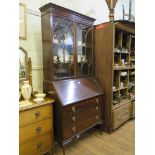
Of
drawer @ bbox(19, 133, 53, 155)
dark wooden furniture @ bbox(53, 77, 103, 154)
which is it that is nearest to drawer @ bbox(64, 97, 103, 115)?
dark wooden furniture @ bbox(53, 77, 103, 154)

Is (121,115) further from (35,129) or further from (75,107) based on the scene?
(35,129)

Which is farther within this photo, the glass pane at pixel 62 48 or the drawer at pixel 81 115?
the glass pane at pixel 62 48

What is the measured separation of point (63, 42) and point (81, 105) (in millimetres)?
974

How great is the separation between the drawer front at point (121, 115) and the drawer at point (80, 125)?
0.32 meters

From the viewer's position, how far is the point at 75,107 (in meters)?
2.09

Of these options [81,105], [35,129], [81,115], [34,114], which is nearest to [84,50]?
[81,105]

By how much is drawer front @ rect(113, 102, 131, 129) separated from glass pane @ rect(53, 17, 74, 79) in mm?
1138

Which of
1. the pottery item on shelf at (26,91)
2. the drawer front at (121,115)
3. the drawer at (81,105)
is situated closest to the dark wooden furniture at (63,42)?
the pottery item on shelf at (26,91)

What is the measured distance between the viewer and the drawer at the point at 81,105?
6.60ft

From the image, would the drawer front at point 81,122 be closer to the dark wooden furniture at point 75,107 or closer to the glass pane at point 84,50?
the dark wooden furniture at point 75,107
